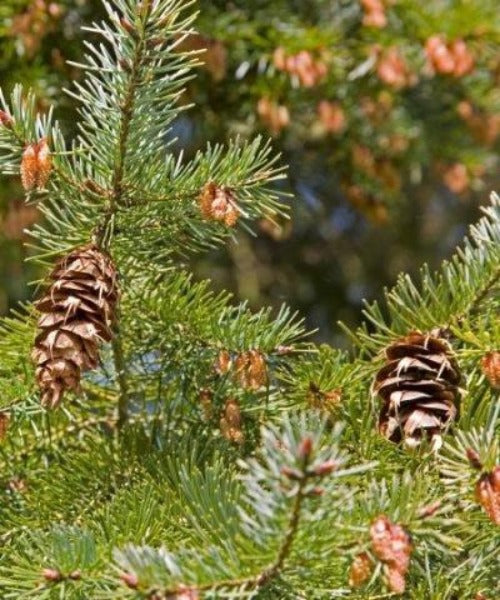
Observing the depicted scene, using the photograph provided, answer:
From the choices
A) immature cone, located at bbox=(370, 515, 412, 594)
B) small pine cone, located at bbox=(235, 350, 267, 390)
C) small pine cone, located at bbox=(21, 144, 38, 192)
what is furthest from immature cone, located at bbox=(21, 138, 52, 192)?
immature cone, located at bbox=(370, 515, 412, 594)

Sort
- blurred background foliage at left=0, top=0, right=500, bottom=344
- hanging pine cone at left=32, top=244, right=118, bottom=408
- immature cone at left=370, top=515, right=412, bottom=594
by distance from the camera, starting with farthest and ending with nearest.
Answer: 1. blurred background foliage at left=0, top=0, right=500, bottom=344
2. hanging pine cone at left=32, top=244, right=118, bottom=408
3. immature cone at left=370, top=515, right=412, bottom=594

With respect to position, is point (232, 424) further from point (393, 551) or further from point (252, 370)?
point (393, 551)

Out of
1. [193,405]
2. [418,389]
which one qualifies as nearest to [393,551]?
[418,389]

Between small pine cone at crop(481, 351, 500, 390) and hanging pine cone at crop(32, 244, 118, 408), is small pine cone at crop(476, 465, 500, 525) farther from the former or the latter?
hanging pine cone at crop(32, 244, 118, 408)

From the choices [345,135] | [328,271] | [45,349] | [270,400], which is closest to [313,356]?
[270,400]

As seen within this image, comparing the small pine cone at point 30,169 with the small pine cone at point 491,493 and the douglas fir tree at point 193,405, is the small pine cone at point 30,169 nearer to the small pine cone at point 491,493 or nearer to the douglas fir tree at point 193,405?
the douglas fir tree at point 193,405

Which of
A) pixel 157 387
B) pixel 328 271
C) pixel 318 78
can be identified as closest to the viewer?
pixel 157 387

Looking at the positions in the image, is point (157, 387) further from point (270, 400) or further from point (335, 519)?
point (335, 519)
